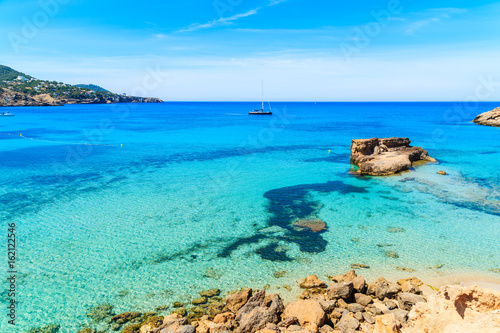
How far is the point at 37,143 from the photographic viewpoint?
51156 millimetres

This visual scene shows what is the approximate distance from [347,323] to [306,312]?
141 centimetres

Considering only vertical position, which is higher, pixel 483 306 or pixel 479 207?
pixel 483 306

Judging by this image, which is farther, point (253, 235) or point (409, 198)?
point (409, 198)

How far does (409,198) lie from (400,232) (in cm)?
720

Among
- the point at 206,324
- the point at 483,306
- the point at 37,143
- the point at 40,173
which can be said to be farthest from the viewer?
the point at 37,143

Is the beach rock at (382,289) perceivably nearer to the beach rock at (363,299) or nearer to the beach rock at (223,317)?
the beach rock at (363,299)

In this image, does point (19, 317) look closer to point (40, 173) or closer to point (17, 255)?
point (17, 255)

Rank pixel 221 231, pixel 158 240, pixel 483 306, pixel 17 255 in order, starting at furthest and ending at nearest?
pixel 221 231
pixel 158 240
pixel 17 255
pixel 483 306

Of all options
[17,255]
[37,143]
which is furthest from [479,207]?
[37,143]

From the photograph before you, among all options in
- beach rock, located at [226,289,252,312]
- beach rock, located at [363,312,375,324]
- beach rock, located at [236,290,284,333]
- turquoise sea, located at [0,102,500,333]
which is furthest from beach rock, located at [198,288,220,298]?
beach rock, located at [363,312,375,324]

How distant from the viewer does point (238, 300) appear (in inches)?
474

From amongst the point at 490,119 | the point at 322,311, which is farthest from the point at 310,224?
the point at 490,119

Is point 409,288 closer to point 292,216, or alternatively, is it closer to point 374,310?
point 374,310

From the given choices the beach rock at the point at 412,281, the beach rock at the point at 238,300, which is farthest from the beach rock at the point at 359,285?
the beach rock at the point at 238,300
